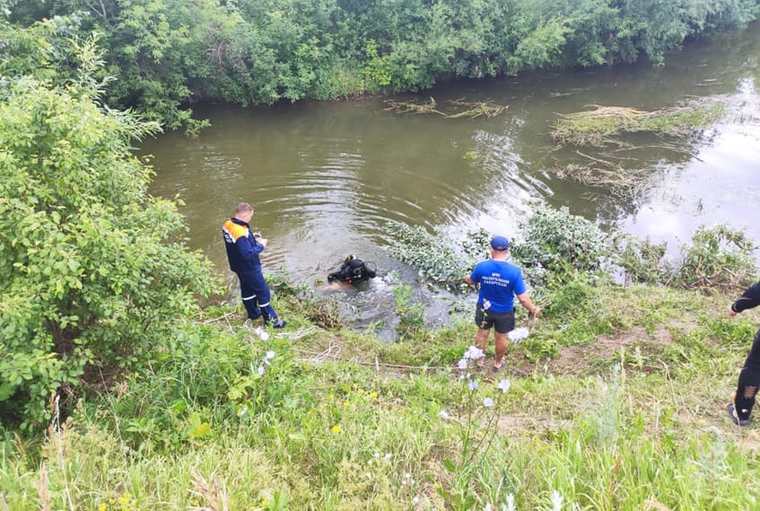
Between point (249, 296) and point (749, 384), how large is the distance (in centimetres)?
529

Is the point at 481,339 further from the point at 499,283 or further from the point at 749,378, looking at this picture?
the point at 749,378

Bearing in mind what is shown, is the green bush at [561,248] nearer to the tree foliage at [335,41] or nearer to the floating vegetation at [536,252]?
the floating vegetation at [536,252]

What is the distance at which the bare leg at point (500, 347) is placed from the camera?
18.3 ft

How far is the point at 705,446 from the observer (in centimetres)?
291

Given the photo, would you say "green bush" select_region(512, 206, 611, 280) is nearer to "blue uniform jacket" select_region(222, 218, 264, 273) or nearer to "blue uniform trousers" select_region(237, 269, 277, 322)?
"blue uniform trousers" select_region(237, 269, 277, 322)

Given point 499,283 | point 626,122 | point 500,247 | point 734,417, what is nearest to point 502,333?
point 499,283

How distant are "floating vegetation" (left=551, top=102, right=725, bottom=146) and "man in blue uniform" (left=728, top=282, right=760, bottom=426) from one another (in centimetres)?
1026

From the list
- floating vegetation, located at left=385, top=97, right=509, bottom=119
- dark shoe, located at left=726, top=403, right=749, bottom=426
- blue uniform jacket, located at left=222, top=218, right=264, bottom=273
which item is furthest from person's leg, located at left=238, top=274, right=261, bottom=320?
floating vegetation, located at left=385, top=97, right=509, bottom=119

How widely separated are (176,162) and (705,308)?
11862 mm

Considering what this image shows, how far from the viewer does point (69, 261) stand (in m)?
2.95

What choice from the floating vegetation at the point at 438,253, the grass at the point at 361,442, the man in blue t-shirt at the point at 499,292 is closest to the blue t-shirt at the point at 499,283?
the man in blue t-shirt at the point at 499,292

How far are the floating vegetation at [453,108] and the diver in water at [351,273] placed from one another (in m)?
10.3

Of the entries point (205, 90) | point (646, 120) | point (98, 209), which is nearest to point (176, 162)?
point (205, 90)

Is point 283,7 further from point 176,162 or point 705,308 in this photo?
point 705,308
